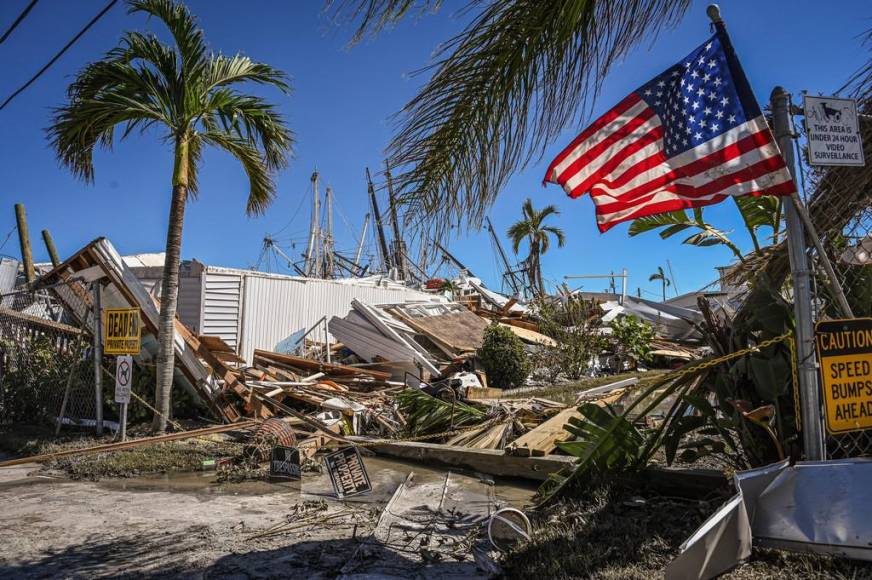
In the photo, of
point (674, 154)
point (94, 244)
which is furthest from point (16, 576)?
point (94, 244)

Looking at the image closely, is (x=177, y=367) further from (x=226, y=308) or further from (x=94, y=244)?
(x=226, y=308)

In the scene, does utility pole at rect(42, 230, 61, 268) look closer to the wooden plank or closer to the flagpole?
the wooden plank

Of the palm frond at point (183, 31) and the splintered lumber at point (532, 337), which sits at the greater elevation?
the palm frond at point (183, 31)

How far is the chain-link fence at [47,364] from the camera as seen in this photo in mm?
9914

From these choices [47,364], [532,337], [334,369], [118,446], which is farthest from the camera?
[532,337]

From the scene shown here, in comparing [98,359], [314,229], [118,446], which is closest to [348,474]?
[118,446]

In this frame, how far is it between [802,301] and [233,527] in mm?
4574

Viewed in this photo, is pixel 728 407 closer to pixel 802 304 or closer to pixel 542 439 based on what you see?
pixel 802 304

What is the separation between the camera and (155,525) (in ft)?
15.8

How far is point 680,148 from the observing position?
3.69 m

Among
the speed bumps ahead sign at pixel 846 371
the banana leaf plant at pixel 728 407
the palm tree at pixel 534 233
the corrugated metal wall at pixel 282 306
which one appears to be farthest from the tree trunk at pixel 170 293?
the palm tree at pixel 534 233

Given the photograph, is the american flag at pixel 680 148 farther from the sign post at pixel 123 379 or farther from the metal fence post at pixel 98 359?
the metal fence post at pixel 98 359

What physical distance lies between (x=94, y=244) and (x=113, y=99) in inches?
112

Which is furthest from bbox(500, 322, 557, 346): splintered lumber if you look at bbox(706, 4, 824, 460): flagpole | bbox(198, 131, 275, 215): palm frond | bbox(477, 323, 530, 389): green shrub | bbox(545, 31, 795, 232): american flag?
bbox(706, 4, 824, 460): flagpole
